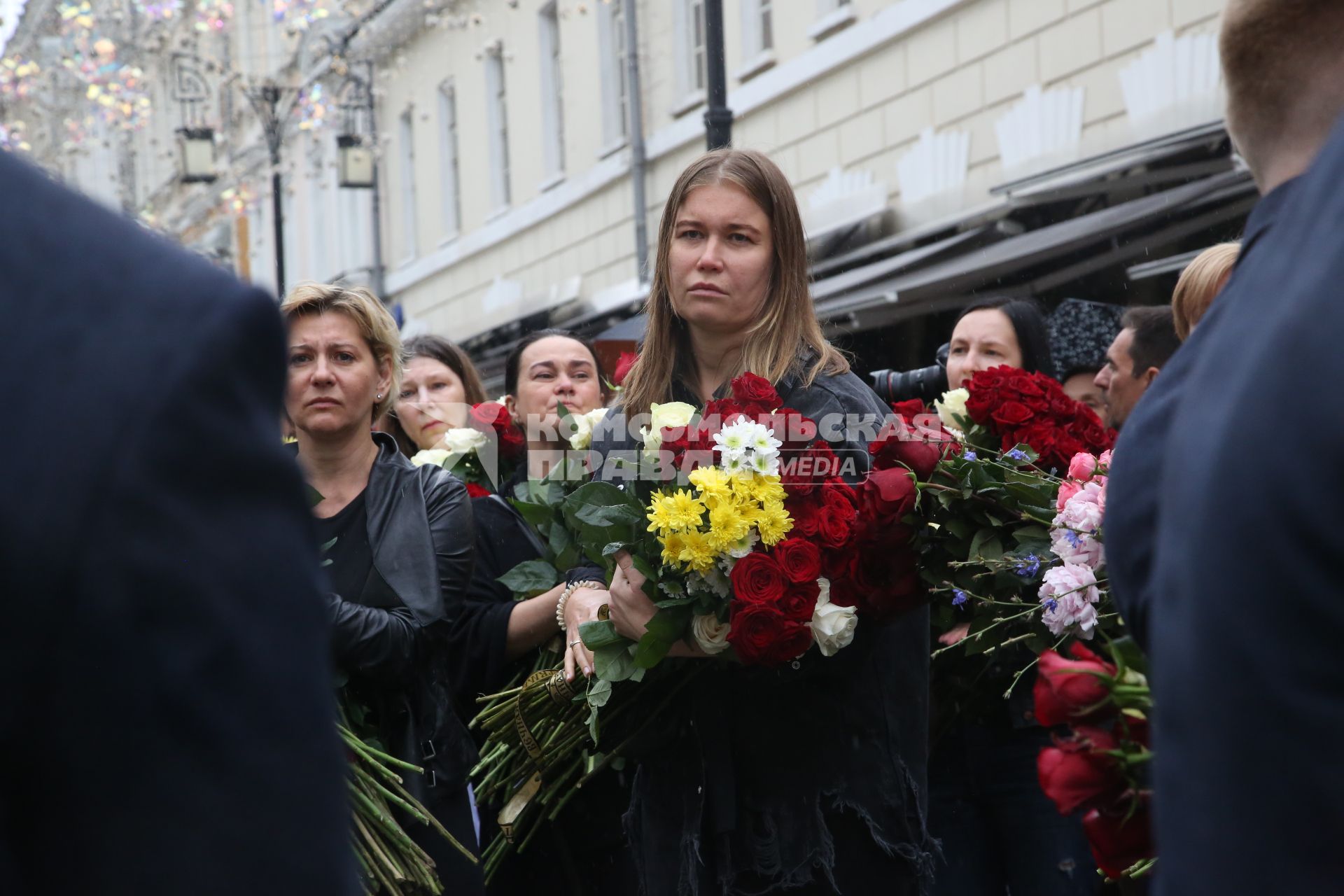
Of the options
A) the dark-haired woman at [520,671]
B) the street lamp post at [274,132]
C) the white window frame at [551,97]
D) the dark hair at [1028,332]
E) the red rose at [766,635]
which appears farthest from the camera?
the white window frame at [551,97]

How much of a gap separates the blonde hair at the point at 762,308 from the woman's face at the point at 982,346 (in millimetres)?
1614

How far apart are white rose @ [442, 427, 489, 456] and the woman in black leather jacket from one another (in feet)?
2.35

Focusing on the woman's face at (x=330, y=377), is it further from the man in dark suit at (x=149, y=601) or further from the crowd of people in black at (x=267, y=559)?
the man in dark suit at (x=149, y=601)

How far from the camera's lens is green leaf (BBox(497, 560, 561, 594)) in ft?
13.3

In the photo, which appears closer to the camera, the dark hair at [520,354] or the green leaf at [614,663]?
the green leaf at [614,663]

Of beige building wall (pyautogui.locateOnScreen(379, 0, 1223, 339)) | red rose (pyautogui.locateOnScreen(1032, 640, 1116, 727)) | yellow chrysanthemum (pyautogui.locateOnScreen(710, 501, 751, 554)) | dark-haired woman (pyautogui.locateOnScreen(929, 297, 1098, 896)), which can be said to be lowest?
dark-haired woman (pyautogui.locateOnScreen(929, 297, 1098, 896))

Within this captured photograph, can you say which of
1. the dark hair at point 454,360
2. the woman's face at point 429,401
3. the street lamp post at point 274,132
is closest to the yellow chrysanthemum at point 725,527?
the woman's face at point 429,401

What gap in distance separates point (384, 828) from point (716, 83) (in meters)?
5.29

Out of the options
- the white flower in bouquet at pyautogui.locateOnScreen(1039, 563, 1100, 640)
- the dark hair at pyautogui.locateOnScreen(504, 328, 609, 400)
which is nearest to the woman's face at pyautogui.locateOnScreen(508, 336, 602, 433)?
the dark hair at pyautogui.locateOnScreen(504, 328, 609, 400)

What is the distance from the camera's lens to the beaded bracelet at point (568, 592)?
149 inches

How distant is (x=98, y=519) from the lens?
98cm

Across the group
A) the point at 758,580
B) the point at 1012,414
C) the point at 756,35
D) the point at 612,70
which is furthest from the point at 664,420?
the point at 612,70

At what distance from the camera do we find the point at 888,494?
327 cm

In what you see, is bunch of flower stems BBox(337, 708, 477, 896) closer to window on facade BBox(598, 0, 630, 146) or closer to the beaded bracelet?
the beaded bracelet
